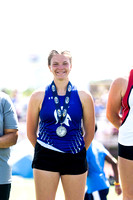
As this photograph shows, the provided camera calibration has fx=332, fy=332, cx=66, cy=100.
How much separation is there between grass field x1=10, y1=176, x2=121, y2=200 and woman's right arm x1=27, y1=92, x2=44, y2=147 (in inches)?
96.6

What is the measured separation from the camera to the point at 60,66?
2885 millimetres

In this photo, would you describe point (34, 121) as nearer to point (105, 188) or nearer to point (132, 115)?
point (132, 115)

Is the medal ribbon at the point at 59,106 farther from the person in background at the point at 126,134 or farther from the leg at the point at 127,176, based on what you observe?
the leg at the point at 127,176

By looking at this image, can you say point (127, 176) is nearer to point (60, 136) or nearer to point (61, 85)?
point (60, 136)

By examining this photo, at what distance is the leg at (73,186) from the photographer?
9.09ft

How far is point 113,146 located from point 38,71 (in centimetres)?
998

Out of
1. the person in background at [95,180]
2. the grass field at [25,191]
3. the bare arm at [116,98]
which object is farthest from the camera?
the grass field at [25,191]

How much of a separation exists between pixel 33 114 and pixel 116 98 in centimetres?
74

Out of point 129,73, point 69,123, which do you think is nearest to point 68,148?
point 69,123

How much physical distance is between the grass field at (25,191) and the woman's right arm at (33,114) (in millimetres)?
2453

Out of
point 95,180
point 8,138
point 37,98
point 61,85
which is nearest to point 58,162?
point 8,138

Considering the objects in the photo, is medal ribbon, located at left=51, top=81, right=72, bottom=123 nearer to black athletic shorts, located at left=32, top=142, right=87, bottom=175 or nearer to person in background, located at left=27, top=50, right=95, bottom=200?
person in background, located at left=27, top=50, right=95, bottom=200

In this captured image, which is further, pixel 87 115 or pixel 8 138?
pixel 87 115

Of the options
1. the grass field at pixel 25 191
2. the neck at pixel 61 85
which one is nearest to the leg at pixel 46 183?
the neck at pixel 61 85
